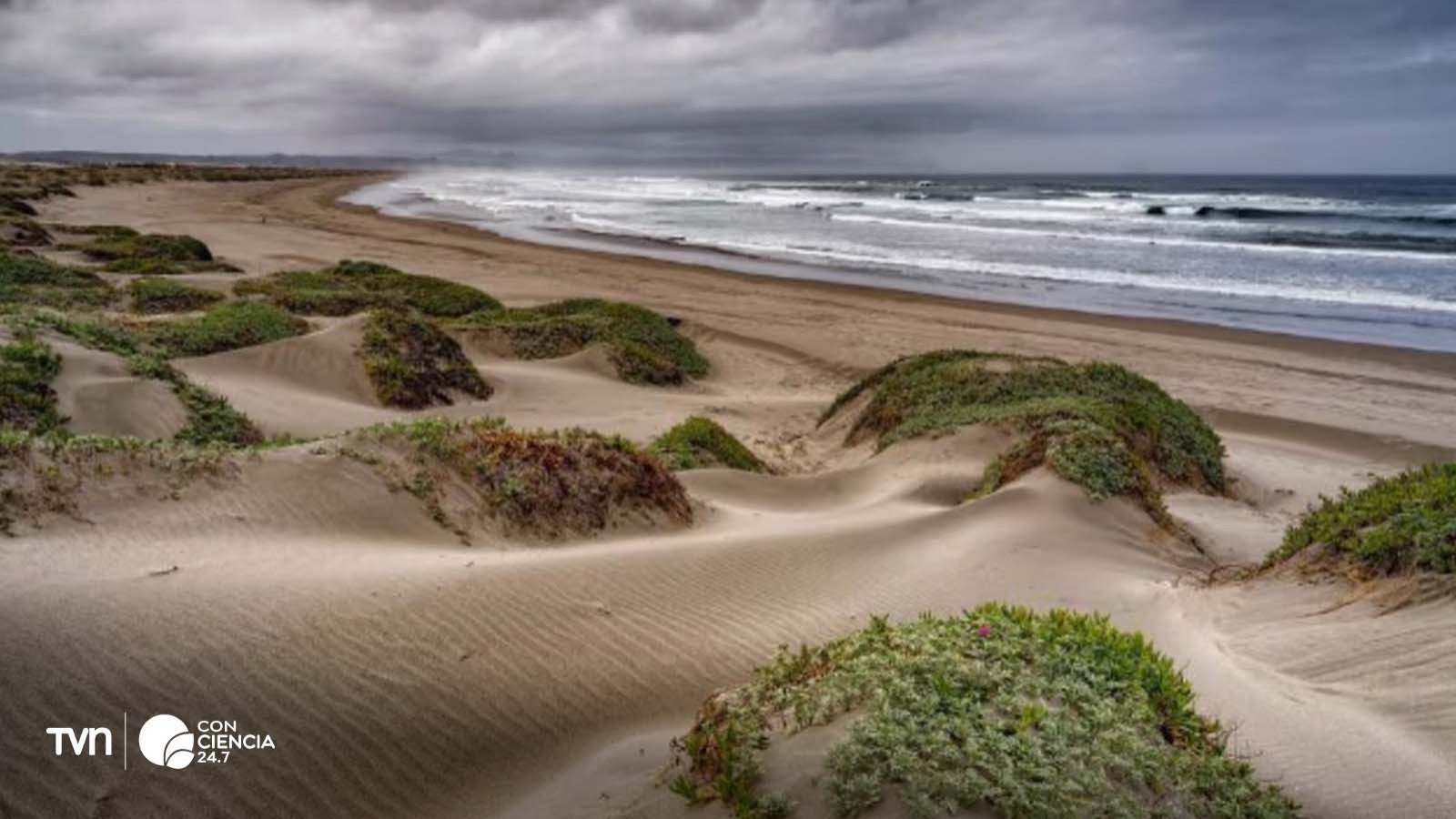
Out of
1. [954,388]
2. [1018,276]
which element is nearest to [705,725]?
[954,388]

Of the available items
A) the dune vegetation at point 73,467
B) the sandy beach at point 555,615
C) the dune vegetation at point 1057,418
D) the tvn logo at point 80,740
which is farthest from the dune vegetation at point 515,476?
the dune vegetation at point 1057,418

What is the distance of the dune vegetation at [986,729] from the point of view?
2.78 m

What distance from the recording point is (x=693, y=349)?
17031 mm

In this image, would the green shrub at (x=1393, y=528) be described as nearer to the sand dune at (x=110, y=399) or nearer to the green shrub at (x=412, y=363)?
the sand dune at (x=110, y=399)

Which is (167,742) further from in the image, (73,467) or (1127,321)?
(1127,321)

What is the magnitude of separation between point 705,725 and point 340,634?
1.89m

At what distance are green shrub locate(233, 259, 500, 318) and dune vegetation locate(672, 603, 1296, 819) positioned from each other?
1458 cm

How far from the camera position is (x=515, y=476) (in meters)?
6.60

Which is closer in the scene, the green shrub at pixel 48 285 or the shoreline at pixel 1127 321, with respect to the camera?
the green shrub at pixel 48 285

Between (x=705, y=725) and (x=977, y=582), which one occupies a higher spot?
(x=705, y=725)

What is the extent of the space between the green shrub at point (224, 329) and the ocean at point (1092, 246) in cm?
1769

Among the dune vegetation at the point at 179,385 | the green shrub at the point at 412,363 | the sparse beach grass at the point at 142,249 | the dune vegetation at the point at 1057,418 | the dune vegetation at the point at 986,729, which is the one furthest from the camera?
the sparse beach grass at the point at 142,249

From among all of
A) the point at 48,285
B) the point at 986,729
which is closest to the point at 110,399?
the point at 986,729

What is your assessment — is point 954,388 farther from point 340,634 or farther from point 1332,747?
point 340,634
